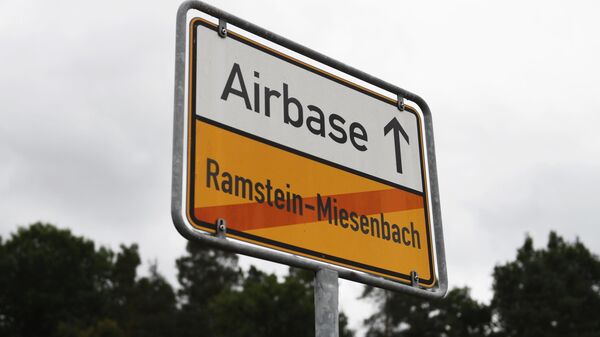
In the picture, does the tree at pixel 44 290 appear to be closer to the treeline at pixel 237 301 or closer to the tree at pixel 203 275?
the treeline at pixel 237 301

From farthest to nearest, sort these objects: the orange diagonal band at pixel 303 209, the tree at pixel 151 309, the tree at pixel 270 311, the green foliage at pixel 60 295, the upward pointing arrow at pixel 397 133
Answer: the green foliage at pixel 60 295 → the tree at pixel 151 309 → the tree at pixel 270 311 → the upward pointing arrow at pixel 397 133 → the orange diagonal band at pixel 303 209

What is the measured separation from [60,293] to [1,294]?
3661mm

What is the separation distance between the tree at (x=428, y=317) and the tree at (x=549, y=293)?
1.81m

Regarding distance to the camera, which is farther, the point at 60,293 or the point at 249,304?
the point at 60,293

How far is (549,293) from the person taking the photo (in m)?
40.1

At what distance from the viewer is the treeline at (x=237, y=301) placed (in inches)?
1604

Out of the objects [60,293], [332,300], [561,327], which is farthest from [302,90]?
[60,293]

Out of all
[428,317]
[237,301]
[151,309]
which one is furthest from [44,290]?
[428,317]

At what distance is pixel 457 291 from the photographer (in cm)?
4944

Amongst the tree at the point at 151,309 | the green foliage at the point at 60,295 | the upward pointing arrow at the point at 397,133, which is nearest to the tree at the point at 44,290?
the green foliage at the point at 60,295

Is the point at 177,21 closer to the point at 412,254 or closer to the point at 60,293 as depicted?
the point at 412,254

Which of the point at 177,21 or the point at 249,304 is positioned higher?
the point at 249,304

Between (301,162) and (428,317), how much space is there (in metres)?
47.6

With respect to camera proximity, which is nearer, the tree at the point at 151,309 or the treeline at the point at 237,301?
the treeline at the point at 237,301
